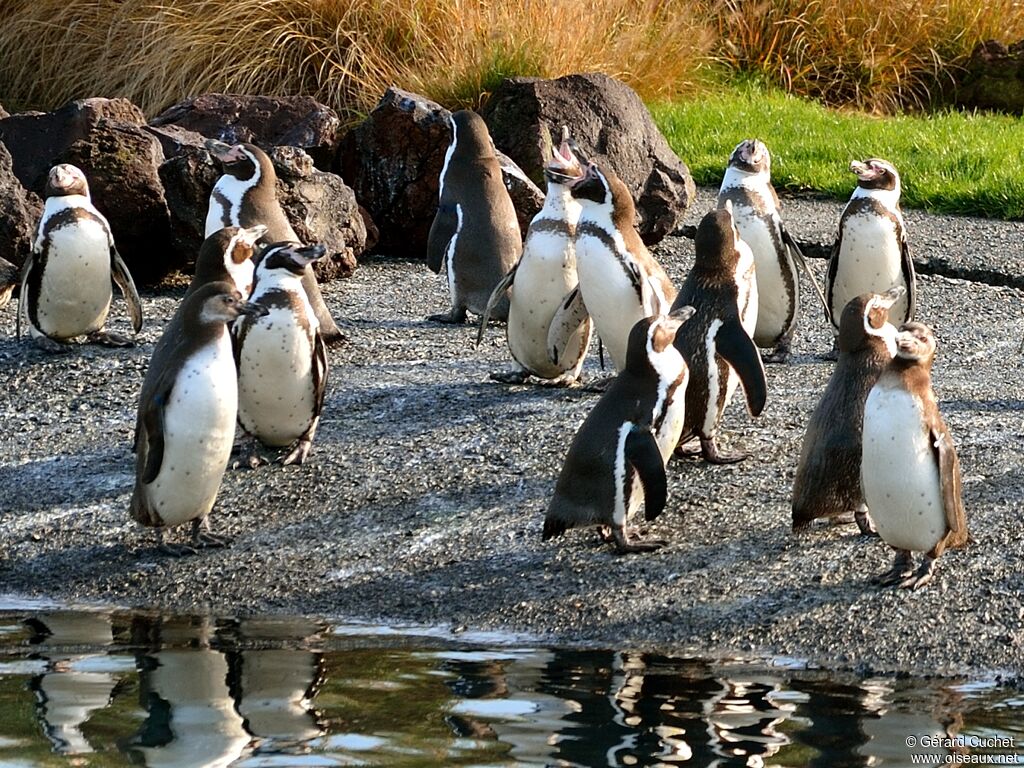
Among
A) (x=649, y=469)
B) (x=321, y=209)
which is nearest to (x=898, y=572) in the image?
(x=649, y=469)

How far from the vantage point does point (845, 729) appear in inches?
155

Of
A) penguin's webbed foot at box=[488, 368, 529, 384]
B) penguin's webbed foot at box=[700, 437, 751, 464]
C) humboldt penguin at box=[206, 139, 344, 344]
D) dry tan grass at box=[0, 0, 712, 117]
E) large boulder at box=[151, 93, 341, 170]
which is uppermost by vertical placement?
dry tan grass at box=[0, 0, 712, 117]

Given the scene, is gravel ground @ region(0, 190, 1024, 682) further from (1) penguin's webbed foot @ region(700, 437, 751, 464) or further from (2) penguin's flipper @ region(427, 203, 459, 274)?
(2) penguin's flipper @ region(427, 203, 459, 274)

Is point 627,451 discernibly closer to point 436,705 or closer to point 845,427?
point 845,427

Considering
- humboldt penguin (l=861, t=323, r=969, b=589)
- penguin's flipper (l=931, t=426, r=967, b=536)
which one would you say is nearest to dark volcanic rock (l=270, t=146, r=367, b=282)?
humboldt penguin (l=861, t=323, r=969, b=589)

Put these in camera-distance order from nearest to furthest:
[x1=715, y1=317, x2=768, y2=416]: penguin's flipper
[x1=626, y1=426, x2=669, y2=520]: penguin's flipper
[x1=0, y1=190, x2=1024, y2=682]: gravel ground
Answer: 1. [x1=0, y1=190, x2=1024, y2=682]: gravel ground
2. [x1=626, y1=426, x2=669, y2=520]: penguin's flipper
3. [x1=715, y1=317, x2=768, y2=416]: penguin's flipper

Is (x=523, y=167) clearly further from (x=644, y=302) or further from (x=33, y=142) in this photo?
(x=644, y=302)

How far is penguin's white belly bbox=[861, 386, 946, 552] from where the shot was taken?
15.7ft

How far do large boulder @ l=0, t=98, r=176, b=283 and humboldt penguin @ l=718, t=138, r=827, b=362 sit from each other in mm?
3246

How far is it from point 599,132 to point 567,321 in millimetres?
3730

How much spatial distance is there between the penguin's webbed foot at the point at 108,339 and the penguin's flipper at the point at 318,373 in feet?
5.95

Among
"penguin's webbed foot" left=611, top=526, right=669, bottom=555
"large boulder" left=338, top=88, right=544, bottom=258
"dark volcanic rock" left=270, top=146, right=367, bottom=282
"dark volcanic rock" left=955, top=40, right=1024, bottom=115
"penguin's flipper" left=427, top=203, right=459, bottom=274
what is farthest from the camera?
"dark volcanic rock" left=955, top=40, right=1024, bottom=115

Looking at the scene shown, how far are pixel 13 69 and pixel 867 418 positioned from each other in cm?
1020

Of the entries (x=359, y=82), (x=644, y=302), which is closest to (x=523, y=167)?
(x=359, y=82)
